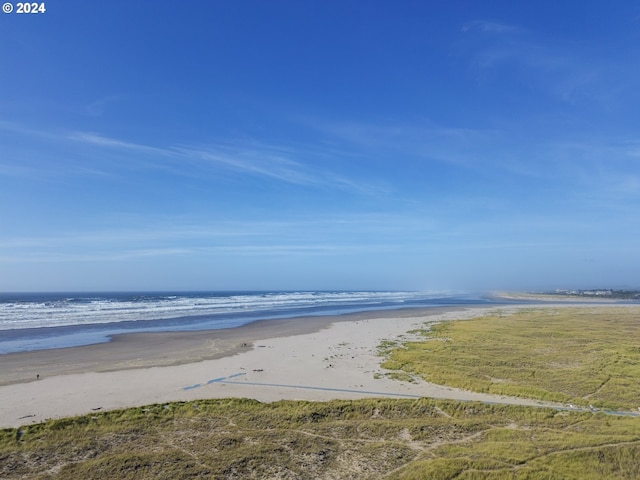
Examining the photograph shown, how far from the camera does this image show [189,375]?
22.8 meters

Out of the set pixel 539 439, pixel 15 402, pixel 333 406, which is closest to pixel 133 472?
pixel 333 406

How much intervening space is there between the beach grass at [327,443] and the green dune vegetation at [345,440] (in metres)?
0.04

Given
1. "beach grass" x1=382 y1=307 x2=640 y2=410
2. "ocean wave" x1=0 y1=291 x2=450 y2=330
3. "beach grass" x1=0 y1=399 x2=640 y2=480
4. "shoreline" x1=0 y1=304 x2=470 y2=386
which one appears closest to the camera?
"beach grass" x1=0 y1=399 x2=640 y2=480

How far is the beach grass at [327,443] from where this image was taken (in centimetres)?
1173

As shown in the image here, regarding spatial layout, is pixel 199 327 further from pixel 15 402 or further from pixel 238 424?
pixel 238 424

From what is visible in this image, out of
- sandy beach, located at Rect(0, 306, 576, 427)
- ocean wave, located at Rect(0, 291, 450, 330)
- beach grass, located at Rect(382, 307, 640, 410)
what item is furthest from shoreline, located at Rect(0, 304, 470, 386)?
ocean wave, located at Rect(0, 291, 450, 330)

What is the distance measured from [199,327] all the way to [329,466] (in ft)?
130

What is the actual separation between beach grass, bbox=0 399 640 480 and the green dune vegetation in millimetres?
38

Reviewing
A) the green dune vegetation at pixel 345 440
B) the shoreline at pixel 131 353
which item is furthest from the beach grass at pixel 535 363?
the shoreline at pixel 131 353

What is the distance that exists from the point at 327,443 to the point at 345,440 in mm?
681

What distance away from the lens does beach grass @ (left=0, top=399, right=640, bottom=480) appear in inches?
462

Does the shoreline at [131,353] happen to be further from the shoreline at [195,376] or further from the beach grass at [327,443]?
the beach grass at [327,443]

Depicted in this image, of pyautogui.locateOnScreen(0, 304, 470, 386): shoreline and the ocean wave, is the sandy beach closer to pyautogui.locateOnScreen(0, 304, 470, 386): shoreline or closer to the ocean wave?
pyautogui.locateOnScreen(0, 304, 470, 386): shoreline

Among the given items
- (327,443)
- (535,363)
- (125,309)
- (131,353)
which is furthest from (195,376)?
(125,309)
